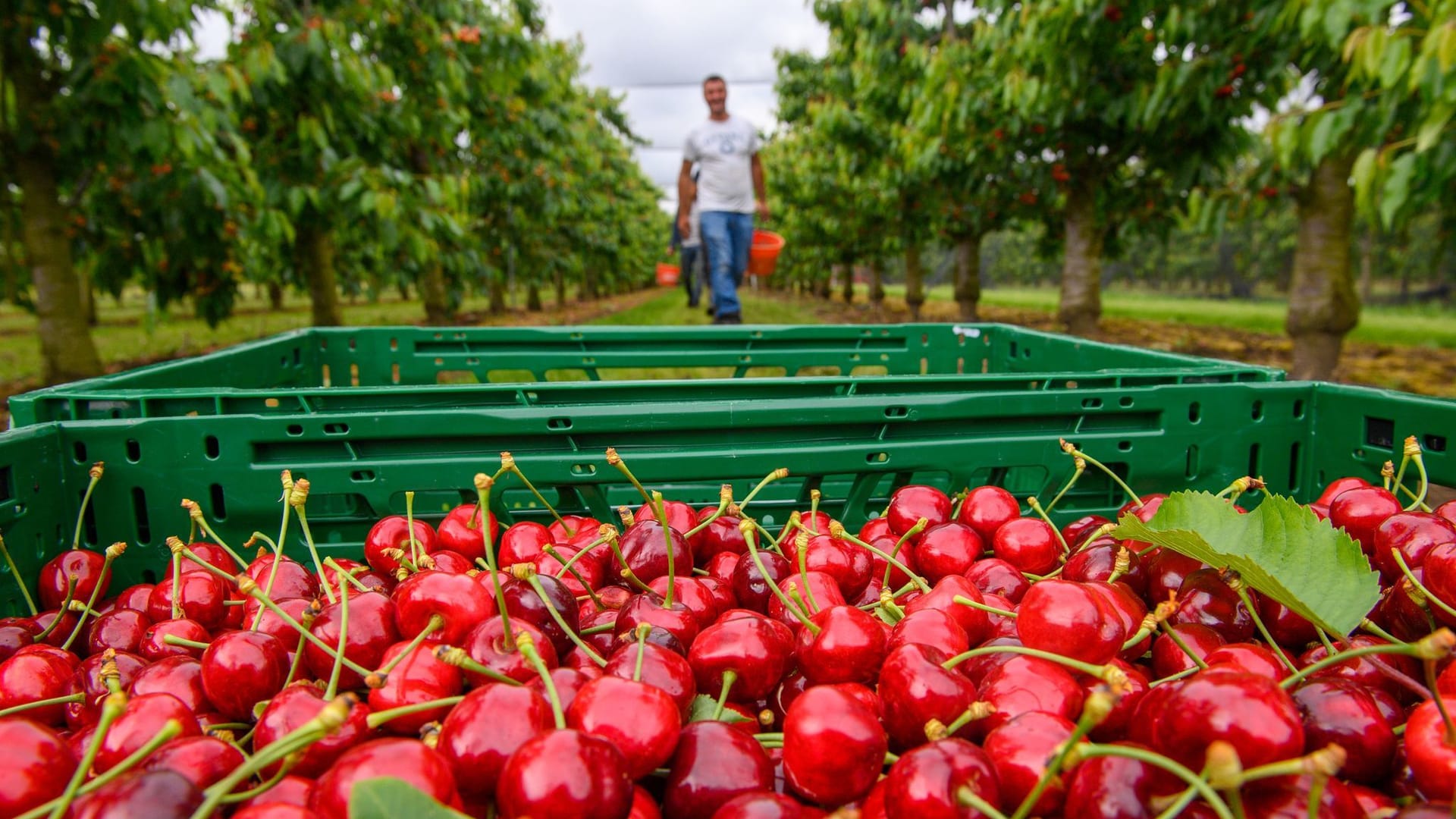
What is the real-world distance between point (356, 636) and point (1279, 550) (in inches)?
44.9

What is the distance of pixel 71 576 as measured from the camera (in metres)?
1.30

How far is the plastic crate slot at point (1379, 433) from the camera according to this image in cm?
156

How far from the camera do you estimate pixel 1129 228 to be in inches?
381

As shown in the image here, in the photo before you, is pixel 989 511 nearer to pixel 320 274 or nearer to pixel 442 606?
pixel 442 606

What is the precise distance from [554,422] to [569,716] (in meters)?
0.66

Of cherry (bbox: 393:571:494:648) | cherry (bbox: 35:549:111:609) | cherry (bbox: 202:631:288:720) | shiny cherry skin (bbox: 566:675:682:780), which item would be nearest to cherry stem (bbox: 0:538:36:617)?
cherry (bbox: 35:549:111:609)

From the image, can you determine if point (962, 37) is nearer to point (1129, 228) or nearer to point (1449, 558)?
point (1129, 228)

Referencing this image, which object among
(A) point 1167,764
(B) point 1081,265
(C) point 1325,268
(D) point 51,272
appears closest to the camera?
(A) point 1167,764

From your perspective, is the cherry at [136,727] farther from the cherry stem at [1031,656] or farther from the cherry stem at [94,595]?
the cherry stem at [1031,656]

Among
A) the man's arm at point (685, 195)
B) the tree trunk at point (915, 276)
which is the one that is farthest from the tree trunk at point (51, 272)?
the tree trunk at point (915, 276)

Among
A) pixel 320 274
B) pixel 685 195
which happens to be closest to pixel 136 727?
pixel 685 195

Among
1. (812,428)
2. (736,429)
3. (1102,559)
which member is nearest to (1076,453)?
(1102,559)

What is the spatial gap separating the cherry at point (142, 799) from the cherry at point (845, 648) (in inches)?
24.7

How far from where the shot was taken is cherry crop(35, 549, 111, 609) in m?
1.30
